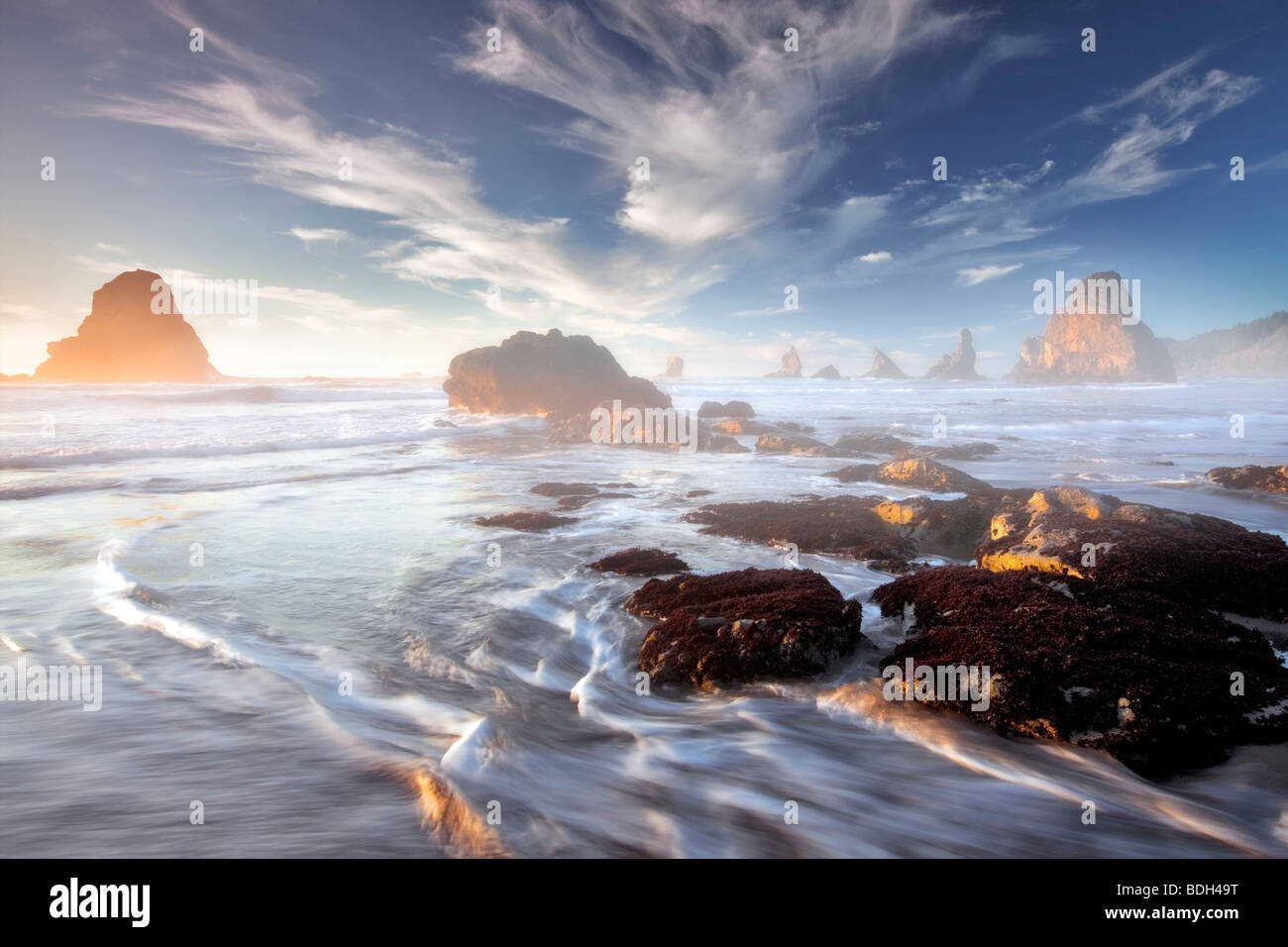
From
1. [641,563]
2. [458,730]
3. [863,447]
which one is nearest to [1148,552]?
[641,563]

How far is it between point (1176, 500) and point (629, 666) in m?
19.6

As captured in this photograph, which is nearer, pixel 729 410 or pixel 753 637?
pixel 753 637

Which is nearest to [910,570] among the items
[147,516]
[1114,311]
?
[147,516]

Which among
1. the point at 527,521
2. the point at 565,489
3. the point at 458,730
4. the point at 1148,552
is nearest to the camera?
the point at 458,730

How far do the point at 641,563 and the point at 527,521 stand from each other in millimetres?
5149

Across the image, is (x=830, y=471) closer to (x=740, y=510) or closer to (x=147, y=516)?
(x=740, y=510)

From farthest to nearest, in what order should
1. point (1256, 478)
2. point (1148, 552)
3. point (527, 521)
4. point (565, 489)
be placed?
point (565, 489), point (1256, 478), point (527, 521), point (1148, 552)

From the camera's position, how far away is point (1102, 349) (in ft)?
606

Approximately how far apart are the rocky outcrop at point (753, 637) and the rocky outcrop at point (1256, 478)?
772 inches

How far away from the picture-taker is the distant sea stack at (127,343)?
109562mm

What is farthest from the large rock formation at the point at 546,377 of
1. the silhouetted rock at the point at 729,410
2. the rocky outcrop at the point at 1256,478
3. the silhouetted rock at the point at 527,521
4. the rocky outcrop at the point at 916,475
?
the rocky outcrop at the point at 1256,478

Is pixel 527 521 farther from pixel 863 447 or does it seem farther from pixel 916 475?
pixel 863 447
